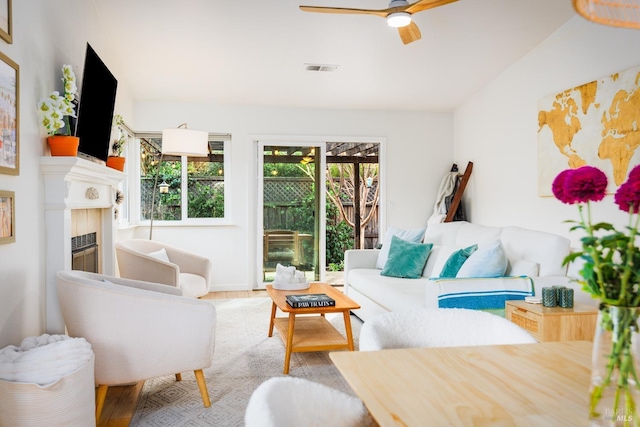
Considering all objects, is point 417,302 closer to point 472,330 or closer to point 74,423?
point 472,330

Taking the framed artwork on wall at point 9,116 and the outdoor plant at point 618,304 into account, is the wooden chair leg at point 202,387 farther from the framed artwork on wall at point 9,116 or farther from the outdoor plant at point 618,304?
the outdoor plant at point 618,304

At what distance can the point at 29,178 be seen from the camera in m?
2.55

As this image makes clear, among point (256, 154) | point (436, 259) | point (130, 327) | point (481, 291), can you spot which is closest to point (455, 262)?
point (481, 291)

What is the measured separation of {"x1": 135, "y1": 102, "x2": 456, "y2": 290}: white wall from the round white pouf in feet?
13.7

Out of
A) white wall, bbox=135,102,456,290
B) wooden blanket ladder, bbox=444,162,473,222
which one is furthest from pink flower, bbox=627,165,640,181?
white wall, bbox=135,102,456,290

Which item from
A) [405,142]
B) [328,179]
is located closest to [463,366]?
[405,142]

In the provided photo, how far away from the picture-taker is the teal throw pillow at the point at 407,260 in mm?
4578

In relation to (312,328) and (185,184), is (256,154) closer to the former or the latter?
(185,184)

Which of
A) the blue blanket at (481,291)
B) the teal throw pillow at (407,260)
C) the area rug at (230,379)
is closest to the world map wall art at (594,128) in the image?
the teal throw pillow at (407,260)

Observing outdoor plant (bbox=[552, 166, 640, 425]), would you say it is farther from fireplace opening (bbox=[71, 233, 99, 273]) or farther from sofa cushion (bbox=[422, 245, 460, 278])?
sofa cushion (bbox=[422, 245, 460, 278])

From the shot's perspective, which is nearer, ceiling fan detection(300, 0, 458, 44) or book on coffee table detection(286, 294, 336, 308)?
ceiling fan detection(300, 0, 458, 44)

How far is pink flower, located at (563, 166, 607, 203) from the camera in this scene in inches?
35.5

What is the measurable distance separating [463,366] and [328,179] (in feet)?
27.0

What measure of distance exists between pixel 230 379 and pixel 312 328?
0.82 meters
